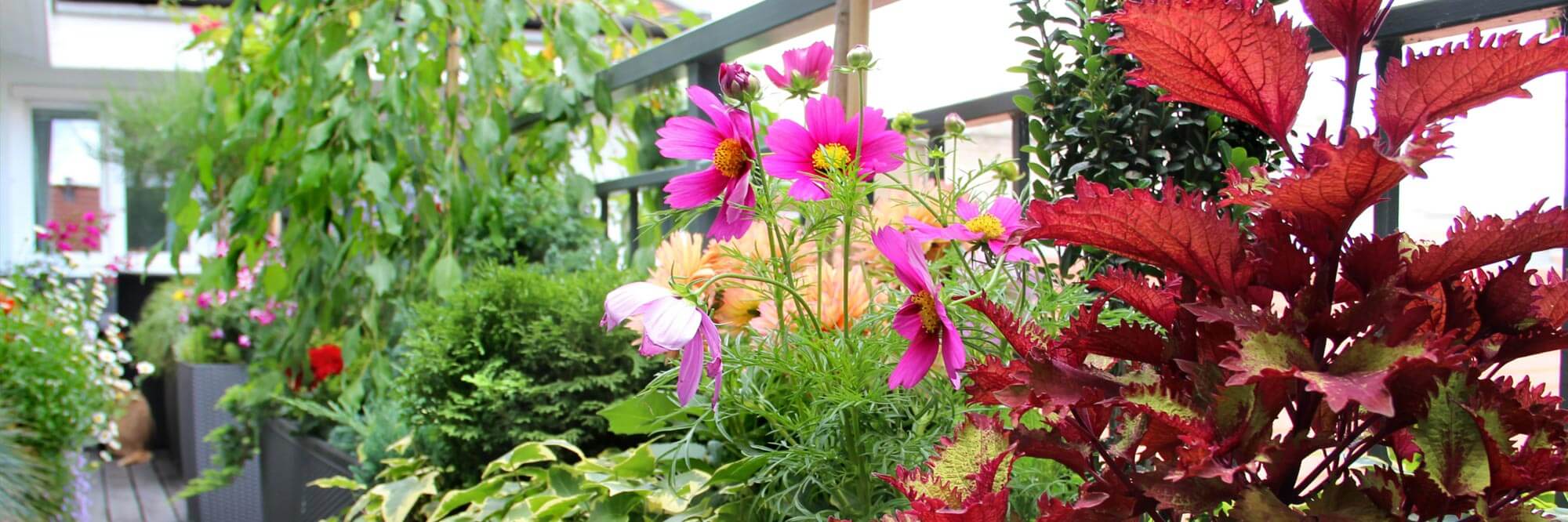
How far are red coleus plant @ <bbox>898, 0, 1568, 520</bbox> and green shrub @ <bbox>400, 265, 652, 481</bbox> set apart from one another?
35.6 inches

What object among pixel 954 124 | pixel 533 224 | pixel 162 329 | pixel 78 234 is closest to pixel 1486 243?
pixel 954 124

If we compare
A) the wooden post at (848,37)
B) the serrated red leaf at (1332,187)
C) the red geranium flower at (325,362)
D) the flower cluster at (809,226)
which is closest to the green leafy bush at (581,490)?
the flower cluster at (809,226)

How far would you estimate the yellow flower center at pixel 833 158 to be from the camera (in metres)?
0.70

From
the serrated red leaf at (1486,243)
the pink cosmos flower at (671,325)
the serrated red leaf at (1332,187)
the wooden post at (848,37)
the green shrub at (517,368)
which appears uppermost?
the wooden post at (848,37)

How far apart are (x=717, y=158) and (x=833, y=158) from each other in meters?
0.08

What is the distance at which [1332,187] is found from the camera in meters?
0.40

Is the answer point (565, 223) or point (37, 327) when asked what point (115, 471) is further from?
point (565, 223)

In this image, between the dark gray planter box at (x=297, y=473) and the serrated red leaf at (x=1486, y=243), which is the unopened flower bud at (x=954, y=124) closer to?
the serrated red leaf at (x=1486, y=243)

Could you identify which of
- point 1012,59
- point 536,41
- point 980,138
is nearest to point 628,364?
point 980,138

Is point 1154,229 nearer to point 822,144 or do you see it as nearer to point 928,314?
point 928,314

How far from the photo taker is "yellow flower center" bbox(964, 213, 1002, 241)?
2.30 feet

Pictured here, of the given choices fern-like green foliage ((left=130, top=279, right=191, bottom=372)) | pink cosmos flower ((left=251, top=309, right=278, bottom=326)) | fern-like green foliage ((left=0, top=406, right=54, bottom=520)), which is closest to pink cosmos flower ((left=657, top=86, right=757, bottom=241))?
fern-like green foliage ((left=0, top=406, right=54, bottom=520))

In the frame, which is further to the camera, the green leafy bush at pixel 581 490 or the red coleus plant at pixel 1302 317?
the green leafy bush at pixel 581 490

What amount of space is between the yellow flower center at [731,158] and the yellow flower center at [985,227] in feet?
0.50
